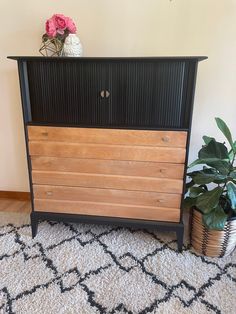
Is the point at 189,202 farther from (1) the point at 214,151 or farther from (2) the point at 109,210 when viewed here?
(2) the point at 109,210

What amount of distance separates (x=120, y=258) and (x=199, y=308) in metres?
0.55

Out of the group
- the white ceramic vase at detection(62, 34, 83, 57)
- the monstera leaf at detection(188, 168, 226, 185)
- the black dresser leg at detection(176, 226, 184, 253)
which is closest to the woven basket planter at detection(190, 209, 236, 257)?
the black dresser leg at detection(176, 226, 184, 253)

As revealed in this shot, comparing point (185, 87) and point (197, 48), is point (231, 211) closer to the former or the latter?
point (185, 87)

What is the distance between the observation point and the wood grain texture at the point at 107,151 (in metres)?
1.55

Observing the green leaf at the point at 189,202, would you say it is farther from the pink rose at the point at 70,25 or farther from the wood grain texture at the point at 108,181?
the pink rose at the point at 70,25

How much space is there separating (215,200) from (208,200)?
0.13 ft

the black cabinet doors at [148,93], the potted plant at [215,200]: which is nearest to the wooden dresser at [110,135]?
the black cabinet doors at [148,93]

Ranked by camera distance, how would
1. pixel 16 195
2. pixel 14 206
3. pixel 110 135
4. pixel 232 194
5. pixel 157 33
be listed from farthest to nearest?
pixel 16 195 < pixel 14 206 < pixel 157 33 < pixel 110 135 < pixel 232 194

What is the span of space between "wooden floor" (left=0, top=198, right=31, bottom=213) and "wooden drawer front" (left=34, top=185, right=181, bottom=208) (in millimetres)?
582

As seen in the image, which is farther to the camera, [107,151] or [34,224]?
[34,224]

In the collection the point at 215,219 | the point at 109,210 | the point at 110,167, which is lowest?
the point at 109,210

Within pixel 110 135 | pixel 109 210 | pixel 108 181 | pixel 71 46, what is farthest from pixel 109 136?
pixel 71 46

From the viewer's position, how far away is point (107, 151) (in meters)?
1.59

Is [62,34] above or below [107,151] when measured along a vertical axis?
above
